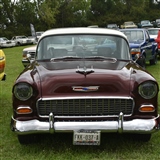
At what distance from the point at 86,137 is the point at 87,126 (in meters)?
0.13

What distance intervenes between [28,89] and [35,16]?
5057cm

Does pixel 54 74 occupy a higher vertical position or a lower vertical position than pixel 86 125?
higher

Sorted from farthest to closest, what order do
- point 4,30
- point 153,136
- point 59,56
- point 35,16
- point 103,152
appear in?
point 35,16
point 4,30
point 59,56
point 153,136
point 103,152

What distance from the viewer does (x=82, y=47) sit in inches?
217

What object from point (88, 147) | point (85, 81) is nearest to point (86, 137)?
point (88, 147)

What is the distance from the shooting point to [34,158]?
430 cm

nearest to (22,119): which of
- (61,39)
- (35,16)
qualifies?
(61,39)

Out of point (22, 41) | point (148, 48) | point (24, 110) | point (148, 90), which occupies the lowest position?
point (22, 41)

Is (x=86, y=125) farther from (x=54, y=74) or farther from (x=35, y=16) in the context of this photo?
(x=35, y=16)

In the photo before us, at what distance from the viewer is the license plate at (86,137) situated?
4.12 meters

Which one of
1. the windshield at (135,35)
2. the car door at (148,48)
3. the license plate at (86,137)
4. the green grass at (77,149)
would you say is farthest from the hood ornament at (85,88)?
the windshield at (135,35)

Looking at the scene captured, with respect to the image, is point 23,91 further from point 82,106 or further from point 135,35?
point 135,35

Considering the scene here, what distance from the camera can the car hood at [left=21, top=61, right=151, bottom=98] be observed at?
425 centimetres

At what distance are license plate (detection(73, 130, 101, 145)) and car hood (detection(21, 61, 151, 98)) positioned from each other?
0.47m
